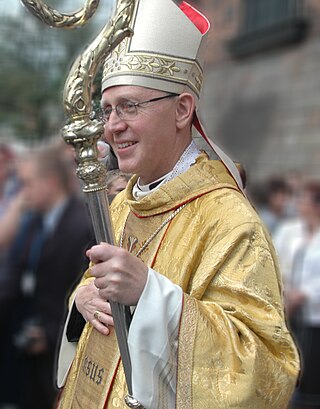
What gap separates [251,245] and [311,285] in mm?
3902

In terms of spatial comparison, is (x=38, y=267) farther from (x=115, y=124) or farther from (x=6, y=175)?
(x=115, y=124)

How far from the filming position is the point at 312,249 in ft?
21.0

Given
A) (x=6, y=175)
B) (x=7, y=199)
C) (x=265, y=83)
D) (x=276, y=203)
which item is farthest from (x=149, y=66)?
(x=265, y=83)

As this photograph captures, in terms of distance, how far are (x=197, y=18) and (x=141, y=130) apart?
0.50 m

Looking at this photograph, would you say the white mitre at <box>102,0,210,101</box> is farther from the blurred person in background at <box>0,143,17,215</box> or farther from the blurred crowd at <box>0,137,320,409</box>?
the blurred person in background at <box>0,143,17,215</box>

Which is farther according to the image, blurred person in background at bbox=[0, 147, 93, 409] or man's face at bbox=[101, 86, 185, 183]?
blurred person in background at bbox=[0, 147, 93, 409]

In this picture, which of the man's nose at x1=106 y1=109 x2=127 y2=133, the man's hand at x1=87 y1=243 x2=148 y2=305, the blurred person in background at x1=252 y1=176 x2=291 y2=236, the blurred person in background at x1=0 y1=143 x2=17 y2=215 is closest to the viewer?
the man's hand at x1=87 y1=243 x2=148 y2=305

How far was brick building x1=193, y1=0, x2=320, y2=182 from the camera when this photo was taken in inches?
410

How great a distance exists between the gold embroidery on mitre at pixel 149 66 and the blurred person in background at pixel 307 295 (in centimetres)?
374

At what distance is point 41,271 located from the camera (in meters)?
5.24

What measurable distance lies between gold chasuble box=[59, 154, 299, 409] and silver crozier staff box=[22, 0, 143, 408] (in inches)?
13.4

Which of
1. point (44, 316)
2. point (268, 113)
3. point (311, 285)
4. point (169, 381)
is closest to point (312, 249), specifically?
point (311, 285)

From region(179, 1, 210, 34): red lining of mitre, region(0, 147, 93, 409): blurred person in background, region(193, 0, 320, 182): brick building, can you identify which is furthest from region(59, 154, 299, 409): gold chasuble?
region(193, 0, 320, 182): brick building

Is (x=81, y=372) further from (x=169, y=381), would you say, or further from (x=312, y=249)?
(x=312, y=249)
